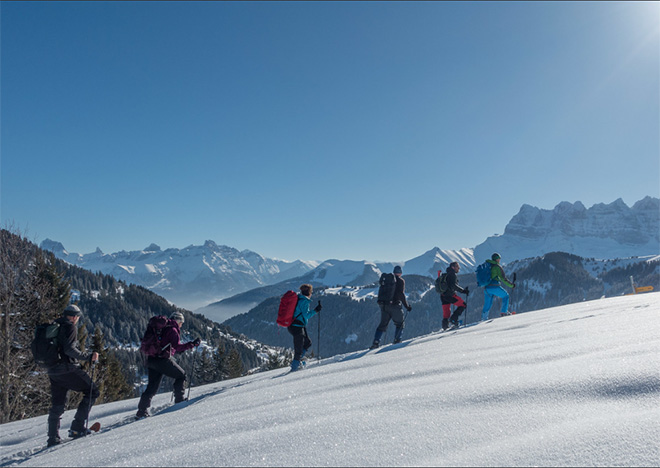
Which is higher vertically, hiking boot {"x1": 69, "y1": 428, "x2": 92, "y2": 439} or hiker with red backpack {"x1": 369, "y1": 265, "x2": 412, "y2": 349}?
hiker with red backpack {"x1": 369, "y1": 265, "x2": 412, "y2": 349}

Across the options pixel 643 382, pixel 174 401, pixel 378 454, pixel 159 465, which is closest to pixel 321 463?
pixel 378 454

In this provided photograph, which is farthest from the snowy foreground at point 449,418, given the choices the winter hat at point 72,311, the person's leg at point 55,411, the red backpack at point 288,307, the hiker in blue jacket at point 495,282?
the hiker in blue jacket at point 495,282

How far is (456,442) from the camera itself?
3.17m

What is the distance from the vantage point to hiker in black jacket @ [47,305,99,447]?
6.14 metres

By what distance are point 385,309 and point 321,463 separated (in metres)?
8.53

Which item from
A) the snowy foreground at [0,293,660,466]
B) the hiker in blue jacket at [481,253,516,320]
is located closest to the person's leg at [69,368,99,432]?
the snowy foreground at [0,293,660,466]

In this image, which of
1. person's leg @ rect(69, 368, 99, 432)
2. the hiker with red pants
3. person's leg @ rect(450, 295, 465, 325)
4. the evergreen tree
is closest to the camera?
person's leg @ rect(69, 368, 99, 432)

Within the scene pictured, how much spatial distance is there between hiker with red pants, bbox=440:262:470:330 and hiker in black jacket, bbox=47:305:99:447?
10333 millimetres

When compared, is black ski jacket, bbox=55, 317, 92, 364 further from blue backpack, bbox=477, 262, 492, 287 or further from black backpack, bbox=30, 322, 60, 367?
blue backpack, bbox=477, 262, 492, 287

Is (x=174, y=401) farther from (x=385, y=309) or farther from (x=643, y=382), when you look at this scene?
(x=643, y=382)

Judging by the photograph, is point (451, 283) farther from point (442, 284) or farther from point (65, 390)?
point (65, 390)

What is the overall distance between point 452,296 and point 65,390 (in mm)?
11222

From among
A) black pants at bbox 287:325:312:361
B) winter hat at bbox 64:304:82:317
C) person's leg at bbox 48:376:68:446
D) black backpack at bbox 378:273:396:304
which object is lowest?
person's leg at bbox 48:376:68:446

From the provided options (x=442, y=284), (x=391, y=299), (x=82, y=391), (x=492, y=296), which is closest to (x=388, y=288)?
(x=391, y=299)
